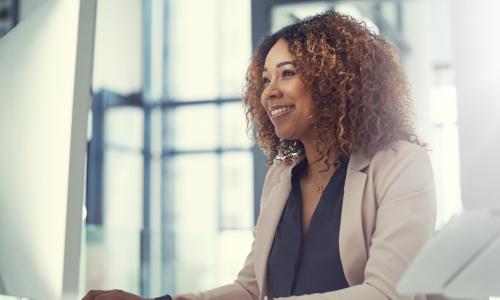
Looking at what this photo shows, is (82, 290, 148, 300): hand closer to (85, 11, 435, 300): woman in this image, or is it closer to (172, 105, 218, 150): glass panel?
(85, 11, 435, 300): woman

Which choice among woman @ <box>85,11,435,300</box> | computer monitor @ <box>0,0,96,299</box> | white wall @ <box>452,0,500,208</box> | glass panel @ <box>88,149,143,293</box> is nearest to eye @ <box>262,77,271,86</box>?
woman @ <box>85,11,435,300</box>

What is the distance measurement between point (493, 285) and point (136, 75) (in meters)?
1.38

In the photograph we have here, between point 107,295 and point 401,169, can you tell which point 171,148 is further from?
point 401,169

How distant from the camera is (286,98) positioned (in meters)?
1.49

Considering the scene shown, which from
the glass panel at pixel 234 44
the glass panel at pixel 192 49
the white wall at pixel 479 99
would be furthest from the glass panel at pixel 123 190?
the white wall at pixel 479 99

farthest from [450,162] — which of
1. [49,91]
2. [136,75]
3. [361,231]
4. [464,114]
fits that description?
[49,91]

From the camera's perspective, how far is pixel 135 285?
1.92m

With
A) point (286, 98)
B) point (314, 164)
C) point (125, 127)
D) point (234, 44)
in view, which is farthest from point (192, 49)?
point (314, 164)

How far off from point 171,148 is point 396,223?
87 centimetres

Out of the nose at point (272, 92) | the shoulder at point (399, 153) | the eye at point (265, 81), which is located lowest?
the shoulder at point (399, 153)

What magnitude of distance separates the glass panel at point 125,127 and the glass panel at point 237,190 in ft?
1.05

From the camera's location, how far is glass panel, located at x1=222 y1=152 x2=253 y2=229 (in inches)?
66.0

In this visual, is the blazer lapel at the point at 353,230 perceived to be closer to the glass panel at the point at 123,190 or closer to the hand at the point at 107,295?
the hand at the point at 107,295

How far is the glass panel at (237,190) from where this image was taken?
5.50ft
